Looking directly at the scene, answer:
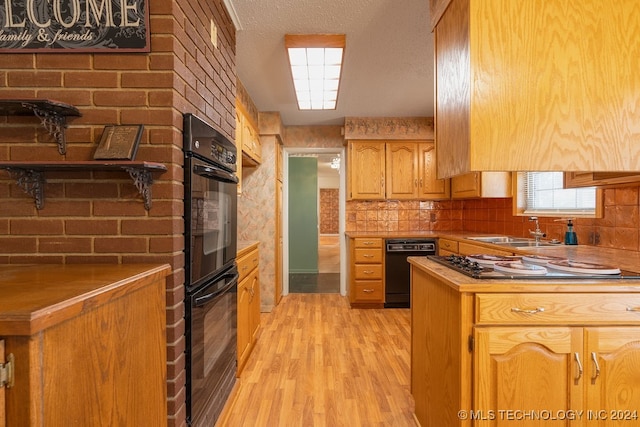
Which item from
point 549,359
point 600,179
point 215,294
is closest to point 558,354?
point 549,359

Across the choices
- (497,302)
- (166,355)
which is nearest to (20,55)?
(166,355)

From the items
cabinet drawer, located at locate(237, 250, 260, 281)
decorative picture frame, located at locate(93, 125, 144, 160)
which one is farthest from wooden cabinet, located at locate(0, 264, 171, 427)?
cabinet drawer, located at locate(237, 250, 260, 281)

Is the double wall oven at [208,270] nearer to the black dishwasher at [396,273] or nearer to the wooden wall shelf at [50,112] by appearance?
the wooden wall shelf at [50,112]

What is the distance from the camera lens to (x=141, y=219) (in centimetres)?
133

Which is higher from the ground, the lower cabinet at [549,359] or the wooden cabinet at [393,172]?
the wooden cabinet at [393,172]

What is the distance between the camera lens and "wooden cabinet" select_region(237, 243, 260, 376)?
2.34m

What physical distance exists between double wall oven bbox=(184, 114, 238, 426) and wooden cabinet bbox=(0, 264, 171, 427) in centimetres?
19

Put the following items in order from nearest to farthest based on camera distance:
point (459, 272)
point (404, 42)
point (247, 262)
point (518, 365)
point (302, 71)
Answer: point (518, 365)
point (459, 272)
point (404, 42)
point (247, 262)
point (302, 71)

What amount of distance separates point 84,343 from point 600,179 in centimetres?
266

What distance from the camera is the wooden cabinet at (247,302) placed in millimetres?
2338

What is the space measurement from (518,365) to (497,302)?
0.83 ft

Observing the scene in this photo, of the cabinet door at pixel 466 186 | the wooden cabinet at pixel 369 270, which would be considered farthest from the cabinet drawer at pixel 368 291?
the cabinet door at pixel 466 186

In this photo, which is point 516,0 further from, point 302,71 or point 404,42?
point 302,71

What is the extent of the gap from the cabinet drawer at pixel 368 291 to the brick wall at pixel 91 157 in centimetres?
288
